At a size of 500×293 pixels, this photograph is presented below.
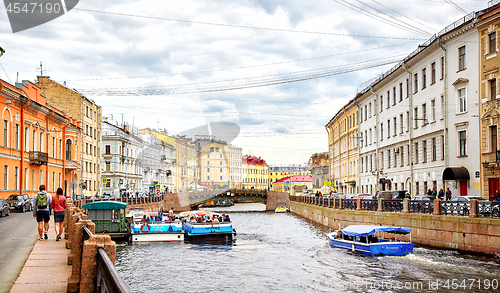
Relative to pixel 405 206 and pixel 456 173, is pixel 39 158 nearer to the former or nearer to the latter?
pixel 405 206

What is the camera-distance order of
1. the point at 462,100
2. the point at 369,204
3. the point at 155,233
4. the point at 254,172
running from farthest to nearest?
the point at 254,172, the point at 369,204, the point at 462,100, the point at 155,233

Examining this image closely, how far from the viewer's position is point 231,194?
8638 cm

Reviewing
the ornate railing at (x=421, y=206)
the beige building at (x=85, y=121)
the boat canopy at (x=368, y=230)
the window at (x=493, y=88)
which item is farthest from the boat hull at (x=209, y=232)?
the beige building at (x=85, y=121)

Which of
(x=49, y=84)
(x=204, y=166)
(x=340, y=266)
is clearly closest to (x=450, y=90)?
(x=340, y=266)

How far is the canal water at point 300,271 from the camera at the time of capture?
661 inches

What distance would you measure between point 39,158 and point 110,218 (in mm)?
15832

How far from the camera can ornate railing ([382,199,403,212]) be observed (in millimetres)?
28931

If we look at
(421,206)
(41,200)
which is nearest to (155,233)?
(421,206)

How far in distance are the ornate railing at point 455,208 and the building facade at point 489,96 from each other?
21.8 feet

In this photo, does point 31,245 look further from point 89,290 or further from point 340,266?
point 340,266

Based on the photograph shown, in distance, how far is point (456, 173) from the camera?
1276 inches

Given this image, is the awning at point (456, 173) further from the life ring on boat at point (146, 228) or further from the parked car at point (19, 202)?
the parked car at point (19, 202)

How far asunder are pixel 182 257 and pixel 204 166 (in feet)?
279

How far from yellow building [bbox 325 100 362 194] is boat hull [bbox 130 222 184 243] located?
31808 mm
